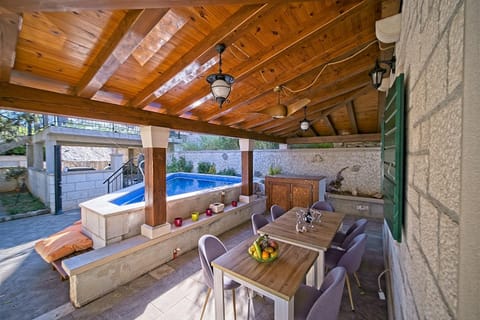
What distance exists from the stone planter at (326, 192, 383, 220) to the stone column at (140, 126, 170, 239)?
18.0ft

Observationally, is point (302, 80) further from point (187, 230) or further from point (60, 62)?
point (187, 230)

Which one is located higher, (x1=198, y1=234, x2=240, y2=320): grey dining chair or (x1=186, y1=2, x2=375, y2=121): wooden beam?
(x1=186, y1=2, x2=375, y2=121): wooden beam

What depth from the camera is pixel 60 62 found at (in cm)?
200

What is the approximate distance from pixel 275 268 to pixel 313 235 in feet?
3.26

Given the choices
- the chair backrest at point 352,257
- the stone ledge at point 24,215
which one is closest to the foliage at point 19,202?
the stone ledge at point 24,215

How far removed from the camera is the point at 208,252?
2322 mm

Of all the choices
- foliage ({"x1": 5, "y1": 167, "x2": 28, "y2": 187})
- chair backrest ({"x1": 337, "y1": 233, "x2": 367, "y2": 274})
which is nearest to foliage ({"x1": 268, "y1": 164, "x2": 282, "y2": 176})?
chair backrest ({"x1": 337, "y1": 233, "x2": 367, "y2": 274})

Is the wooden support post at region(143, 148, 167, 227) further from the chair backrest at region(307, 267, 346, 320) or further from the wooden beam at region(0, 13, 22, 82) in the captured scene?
the chair backrest at region(307, 267, 346, 320)

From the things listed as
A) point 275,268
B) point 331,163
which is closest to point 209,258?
point 275,268

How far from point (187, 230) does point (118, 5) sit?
3.66 metres

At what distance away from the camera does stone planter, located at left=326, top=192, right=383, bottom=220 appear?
5.89m

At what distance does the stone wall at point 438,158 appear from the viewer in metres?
0.50

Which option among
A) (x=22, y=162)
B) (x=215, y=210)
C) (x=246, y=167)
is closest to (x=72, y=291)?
(x=215, y=210)

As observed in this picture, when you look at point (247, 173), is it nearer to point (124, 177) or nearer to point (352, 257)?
point (352, 257)
